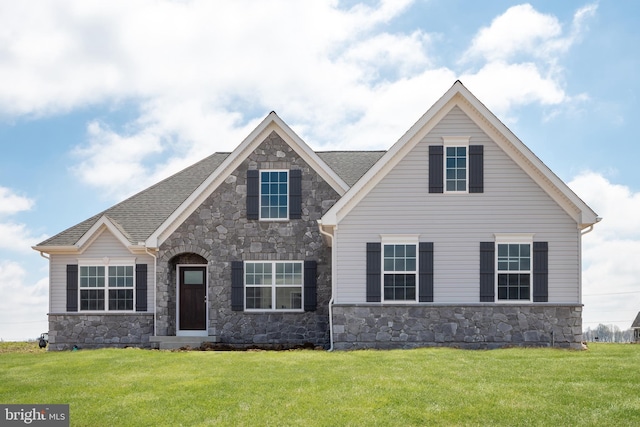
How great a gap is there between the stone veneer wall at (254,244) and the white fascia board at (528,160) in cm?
494

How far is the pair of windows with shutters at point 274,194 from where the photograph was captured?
20703 millimetres

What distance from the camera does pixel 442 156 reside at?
1867cm

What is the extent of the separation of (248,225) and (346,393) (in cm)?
1021

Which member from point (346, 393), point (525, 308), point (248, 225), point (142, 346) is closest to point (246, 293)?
point (248, 225)

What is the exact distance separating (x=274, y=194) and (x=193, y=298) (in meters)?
4.28

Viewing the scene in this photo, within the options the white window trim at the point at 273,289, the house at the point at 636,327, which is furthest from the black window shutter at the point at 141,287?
the house at the point at 636,327

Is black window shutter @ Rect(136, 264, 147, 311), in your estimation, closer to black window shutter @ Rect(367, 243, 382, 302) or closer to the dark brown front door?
the dark brown front door

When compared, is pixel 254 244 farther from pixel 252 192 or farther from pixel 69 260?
pixel 69 260

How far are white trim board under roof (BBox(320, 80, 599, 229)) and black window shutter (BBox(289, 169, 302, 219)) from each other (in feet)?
8.01

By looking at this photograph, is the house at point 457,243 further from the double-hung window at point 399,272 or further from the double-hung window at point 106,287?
the double-hung window at point 106,287

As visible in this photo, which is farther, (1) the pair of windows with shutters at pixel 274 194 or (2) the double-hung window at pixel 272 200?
(2) the double-hung window at pixel 272 200

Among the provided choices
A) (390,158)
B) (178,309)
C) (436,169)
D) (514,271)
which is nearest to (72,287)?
(178,309)

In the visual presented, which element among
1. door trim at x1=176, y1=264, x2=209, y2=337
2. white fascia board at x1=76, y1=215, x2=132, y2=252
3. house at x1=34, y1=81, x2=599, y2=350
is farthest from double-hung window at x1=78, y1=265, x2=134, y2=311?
house at x1=34, y1=81, x2=599, y2=350

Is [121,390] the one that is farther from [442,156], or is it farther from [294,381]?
[442,156]
